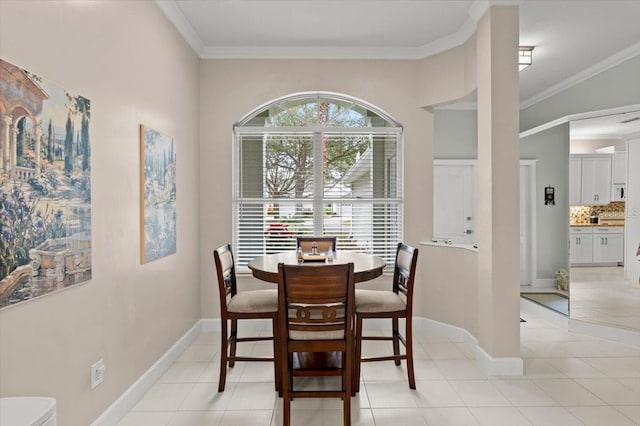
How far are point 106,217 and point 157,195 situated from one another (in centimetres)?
70

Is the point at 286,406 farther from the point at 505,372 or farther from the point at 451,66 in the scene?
the point at 451,66

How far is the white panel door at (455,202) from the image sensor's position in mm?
5707

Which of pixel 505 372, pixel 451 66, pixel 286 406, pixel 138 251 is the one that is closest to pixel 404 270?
pixel 505 372

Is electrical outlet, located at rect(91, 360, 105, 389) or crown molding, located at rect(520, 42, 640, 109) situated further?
crown molding, located at rect(520, 42, 640, 109)

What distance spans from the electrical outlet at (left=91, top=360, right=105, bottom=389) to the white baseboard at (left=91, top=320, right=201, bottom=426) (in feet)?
0.70

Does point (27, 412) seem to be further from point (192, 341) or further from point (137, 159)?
point (192, 341)

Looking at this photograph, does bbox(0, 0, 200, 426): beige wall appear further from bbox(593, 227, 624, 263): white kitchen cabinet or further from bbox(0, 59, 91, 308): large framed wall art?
bbox(593, 227, 624, 263): white kitchen cabinet

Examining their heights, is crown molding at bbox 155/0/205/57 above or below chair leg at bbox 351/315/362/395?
above

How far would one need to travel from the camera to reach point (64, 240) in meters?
1.90

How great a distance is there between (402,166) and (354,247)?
101 cm

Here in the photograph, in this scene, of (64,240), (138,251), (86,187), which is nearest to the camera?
(64,240)

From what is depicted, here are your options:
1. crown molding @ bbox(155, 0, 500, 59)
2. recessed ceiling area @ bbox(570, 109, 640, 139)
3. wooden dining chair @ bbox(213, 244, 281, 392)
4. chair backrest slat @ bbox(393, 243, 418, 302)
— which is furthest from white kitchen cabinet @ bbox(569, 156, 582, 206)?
wooden dining chair @ bbox(213, 244, 281, 392)

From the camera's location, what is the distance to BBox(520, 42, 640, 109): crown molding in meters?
4.11

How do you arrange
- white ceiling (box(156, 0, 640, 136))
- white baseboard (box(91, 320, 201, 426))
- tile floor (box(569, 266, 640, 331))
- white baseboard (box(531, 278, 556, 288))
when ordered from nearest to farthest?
1. white baseboard (box(91, 320, 201, 426))
2. white ceiling (box(156, 0, 640, 136))
3. tile floor (box(569, 266, 640, 331))
4. white baseboard (box(531, 278, 556, 288))
